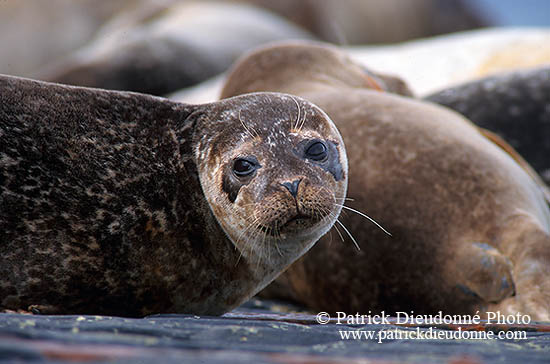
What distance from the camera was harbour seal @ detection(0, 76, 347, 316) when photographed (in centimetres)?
214

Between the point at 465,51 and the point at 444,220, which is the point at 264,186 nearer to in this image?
the point at 444,220

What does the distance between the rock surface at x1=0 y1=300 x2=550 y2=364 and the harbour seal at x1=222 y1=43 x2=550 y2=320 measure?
0.89 metres

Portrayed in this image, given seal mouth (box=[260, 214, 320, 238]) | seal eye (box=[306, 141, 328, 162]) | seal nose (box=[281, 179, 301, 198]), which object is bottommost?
seal mouth (box=[260, 214, 320, 238])

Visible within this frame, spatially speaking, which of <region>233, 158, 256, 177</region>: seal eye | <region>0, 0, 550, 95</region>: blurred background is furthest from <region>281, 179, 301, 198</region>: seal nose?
<region>0, 0, 550, 95</region>: blurred background

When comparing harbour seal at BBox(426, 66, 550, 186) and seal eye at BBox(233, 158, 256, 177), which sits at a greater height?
harbour seal at BBox(426, 66, 550, 186)

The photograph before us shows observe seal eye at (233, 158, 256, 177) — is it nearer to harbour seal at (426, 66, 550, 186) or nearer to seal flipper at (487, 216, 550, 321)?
seal flipper at (487, 216, 550, 321)

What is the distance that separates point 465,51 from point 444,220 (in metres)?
4.52

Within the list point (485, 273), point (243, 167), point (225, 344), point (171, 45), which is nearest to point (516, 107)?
point (485, 273)

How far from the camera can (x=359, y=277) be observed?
3252 mm

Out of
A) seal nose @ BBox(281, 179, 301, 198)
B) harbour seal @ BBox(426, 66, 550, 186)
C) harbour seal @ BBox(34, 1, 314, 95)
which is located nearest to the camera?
seal nose @ BBox(281, 179, 301, 198)

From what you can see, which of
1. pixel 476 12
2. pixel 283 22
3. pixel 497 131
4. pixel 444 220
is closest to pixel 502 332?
pixel 444 220

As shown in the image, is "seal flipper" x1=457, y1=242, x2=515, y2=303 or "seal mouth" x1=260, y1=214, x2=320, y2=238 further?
"seal flipper" x1=457, y1=242, x2=515, y2=303

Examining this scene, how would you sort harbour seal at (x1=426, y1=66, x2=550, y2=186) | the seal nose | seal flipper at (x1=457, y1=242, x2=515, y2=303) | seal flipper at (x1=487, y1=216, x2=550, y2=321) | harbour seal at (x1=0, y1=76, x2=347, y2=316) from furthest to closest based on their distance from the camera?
harbour seal at (x1=426, y1=66, x2=550, y2=186) → seal flipper at (x1=457, y1=242, x2=515, y2=303) → seal flipper at (x1=487, y1=216, x2=550, y2=321) → the seal nose → harbour seal at (x1=0, y1=76, x2=347, y2=316)

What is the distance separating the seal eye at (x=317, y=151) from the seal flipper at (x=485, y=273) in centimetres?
96
